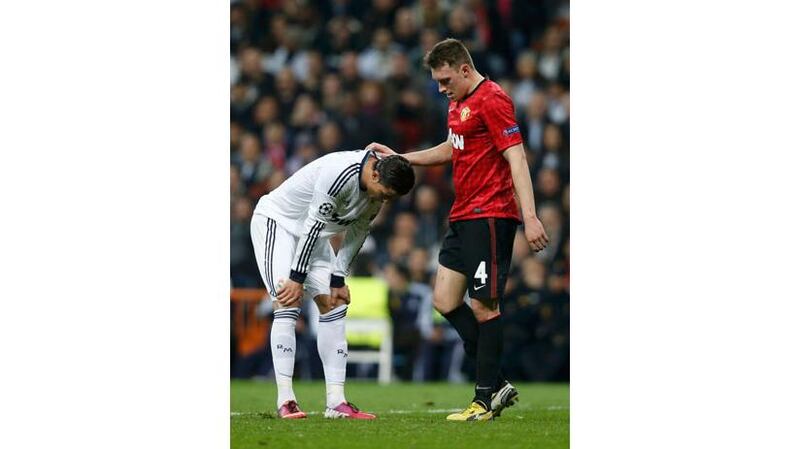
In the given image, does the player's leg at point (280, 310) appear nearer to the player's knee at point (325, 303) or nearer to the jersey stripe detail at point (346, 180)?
the player's knee at point (325, 303)

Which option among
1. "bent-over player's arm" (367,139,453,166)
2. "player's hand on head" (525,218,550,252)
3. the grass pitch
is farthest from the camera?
"bent-over player's arm" (367,139,453,166)

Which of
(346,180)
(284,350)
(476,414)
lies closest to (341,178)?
(346,180)

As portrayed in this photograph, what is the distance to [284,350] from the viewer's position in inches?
244

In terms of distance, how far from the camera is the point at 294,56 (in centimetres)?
1063

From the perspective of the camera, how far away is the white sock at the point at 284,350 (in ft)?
20.1

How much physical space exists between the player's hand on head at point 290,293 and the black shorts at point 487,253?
0.83 meters

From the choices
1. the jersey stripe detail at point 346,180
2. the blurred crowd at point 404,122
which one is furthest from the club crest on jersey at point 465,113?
the blurred crowd at point 404,122

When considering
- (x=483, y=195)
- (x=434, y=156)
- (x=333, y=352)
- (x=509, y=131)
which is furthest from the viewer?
(x=434, y=156)

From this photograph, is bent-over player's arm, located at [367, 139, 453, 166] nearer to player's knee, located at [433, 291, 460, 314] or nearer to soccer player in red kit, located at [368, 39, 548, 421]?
soccer player in red kit, located at [368, 39, 548, 421]

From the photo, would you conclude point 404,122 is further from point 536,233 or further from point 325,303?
point 536,233

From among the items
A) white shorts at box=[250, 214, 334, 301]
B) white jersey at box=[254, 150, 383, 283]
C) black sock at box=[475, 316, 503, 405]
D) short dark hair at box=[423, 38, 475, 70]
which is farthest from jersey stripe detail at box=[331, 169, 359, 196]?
black sock at box=[475, 316, 503, 405]

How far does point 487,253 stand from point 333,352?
3.19 ft

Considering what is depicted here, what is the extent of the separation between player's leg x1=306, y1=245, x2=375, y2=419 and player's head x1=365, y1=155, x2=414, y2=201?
670 millimetres

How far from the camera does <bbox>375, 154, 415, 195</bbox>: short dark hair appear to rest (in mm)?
5781
